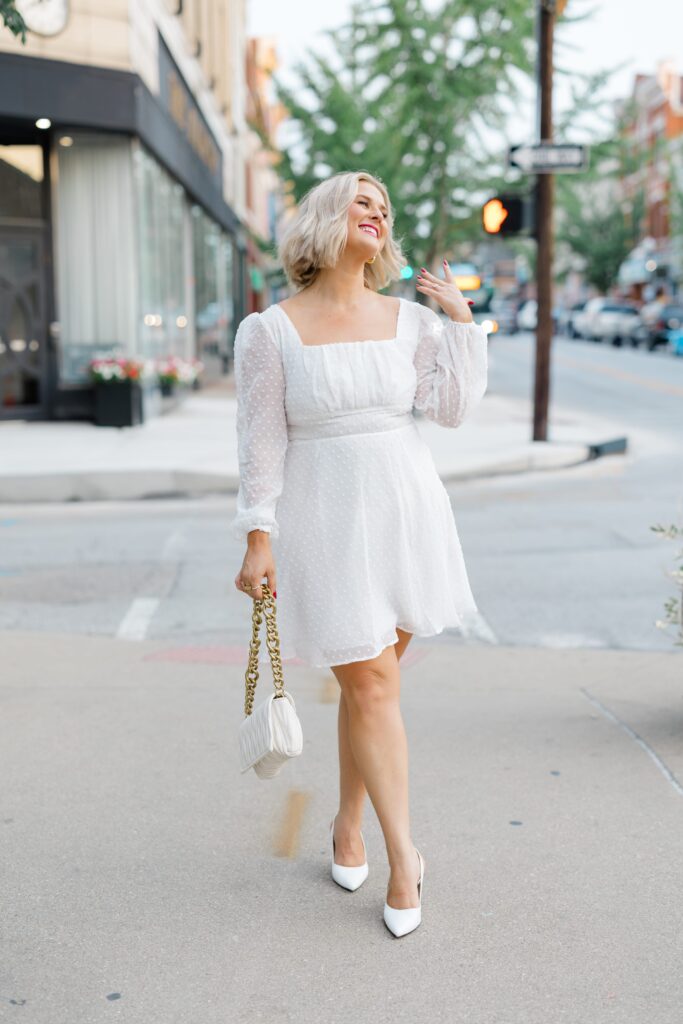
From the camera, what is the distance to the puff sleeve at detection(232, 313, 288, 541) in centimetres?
338

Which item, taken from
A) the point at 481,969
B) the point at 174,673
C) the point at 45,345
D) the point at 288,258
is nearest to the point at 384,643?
the point at 481,969

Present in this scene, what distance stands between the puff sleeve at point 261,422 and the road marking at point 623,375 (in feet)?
80.1

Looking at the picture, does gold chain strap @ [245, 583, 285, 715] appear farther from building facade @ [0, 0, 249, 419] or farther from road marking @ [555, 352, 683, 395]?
road marking @ [555, 352, 683, 395]

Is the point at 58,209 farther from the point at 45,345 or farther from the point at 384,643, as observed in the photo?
the point at 384,643

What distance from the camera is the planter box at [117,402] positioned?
17.2 meters

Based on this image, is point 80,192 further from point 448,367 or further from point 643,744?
point 448,367

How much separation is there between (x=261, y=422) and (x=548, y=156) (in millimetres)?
12011

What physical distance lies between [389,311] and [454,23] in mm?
18698

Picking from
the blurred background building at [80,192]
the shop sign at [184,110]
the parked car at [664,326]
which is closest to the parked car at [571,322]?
the parked car at [664,326]

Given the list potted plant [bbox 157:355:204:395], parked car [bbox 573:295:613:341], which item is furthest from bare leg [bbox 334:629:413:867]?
parked car [bbox 573:295:613:341]

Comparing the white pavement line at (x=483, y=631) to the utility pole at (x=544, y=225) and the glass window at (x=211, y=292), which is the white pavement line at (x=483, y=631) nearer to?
the utility pole at (x=544, y=225)

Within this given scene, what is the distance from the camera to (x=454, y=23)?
2073 cm

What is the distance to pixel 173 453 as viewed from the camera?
560 inches

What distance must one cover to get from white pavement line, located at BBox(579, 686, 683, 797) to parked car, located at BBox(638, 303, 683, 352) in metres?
39.3
